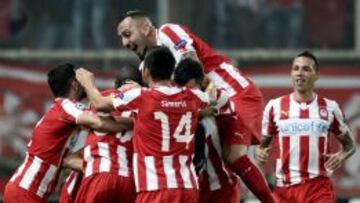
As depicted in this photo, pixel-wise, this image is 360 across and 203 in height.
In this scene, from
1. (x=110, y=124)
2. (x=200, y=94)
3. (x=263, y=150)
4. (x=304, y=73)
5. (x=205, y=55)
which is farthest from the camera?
(x=263, y=150)

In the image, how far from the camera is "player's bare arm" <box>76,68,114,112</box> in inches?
573

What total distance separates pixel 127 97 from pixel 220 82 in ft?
4.11

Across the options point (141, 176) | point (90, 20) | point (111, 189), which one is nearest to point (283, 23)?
point (90, 20)

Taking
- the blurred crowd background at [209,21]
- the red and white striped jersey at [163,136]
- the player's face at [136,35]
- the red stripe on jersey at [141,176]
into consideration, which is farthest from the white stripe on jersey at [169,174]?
the blurred crowd background at [209,21]

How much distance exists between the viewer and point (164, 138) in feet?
46.4

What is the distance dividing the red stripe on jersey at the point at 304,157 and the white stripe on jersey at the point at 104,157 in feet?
6.82

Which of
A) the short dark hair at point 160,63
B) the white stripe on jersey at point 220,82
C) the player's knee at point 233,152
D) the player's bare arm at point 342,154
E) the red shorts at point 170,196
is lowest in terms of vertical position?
the player's bare arm at point 342,154

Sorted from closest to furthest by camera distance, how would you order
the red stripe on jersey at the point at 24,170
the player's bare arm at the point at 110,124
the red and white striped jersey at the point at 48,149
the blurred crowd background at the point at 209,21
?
the player's bare arm at the point at 110,124
the red and white striped jersey at the point at 48,149
the red stripe on jersey at the point at 24,170
the blurred crowd background at the point at 209,21

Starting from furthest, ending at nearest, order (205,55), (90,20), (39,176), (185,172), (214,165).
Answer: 1. (90,20)
2. (214,165)
3. (39,176)
4. (205,55)
5. (185,172)

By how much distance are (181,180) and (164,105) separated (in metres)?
0.57

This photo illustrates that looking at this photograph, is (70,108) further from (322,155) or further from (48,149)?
(322,155)

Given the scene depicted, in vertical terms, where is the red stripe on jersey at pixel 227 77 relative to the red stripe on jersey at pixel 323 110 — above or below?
above

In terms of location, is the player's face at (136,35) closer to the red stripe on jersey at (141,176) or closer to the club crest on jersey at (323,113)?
the red stripe on jersey at (141,176)

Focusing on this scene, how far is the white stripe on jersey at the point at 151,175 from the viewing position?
46.4 feet
